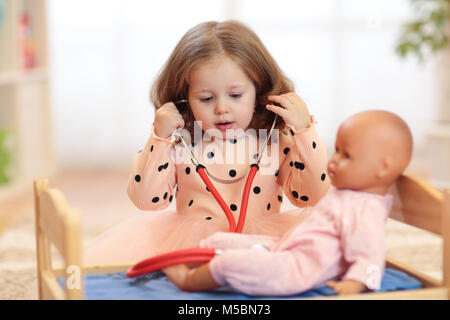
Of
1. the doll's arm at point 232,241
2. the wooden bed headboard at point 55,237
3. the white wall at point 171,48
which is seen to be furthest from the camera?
the white wall at point 171,48

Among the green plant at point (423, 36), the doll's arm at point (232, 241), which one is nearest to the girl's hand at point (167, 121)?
the doll's arm at point (232, 241)

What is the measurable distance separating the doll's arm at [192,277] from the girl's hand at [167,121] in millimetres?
328

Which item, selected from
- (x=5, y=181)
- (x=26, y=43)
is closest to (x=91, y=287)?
(x=5, y=181)

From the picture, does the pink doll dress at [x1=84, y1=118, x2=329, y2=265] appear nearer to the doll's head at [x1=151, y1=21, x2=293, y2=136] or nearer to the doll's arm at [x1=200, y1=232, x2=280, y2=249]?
the doll's head at [x1=151, y1=21, x2=293, y2=136]

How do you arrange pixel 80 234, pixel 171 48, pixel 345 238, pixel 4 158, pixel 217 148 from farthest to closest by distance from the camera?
pixel 171 48 < pixel 4 158 < pixel 217 148 < pixel 345 238 < pixel 80 234

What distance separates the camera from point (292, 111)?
1.32 m

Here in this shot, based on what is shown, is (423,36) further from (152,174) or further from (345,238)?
(345,238)

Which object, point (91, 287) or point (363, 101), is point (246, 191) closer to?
point (91, 287)

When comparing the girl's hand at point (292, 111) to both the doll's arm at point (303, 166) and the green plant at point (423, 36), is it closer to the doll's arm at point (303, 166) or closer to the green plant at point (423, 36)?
the doll's arm at point (303, 166)

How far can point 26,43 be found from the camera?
3.34 meters

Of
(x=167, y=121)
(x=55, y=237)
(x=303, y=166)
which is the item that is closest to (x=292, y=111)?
(x=303, y=166)

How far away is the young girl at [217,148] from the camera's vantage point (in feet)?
4.37

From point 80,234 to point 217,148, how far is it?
56 cm

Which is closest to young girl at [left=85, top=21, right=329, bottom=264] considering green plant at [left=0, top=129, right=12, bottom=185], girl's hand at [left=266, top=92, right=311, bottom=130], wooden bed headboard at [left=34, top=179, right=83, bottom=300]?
girl's hand at [left=266, top=92, right=311, bottom=130]
